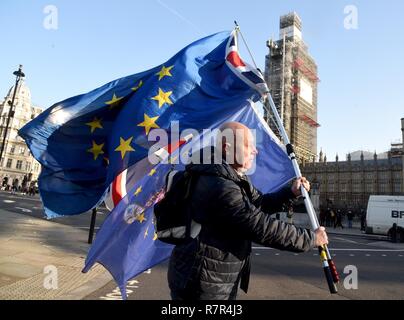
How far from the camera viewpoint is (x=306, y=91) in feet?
334

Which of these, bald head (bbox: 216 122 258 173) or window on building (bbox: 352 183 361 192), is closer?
bald head (bbox: 216 122 258 173)

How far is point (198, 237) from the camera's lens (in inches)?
90.0

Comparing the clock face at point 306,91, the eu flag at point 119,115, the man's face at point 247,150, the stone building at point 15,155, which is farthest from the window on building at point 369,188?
the man's face at point 247,150

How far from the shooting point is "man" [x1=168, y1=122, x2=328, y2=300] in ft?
7.27

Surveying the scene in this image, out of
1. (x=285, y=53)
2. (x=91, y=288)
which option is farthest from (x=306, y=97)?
(x=91, y=288)

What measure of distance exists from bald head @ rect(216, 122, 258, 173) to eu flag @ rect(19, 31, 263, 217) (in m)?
1.76

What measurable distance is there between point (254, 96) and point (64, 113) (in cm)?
254

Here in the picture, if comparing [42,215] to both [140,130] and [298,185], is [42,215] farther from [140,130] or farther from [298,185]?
[298,185]

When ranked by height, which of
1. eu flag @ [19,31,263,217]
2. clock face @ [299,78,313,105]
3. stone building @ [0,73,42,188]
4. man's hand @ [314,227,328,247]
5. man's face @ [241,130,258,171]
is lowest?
man's hand @ [314,227,328,247]

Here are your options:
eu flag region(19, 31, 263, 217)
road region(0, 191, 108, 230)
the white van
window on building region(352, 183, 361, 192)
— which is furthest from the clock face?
eu flag region(19, 31, 263, 217)

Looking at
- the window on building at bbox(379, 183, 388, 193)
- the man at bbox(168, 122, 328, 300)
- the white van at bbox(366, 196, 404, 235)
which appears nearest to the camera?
the man at bbox(168, 122, 328, 300)

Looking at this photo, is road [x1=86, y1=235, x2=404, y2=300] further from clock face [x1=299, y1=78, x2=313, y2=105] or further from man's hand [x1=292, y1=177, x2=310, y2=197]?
clock face [x1=299, y1=78, x2=313, y2=105]

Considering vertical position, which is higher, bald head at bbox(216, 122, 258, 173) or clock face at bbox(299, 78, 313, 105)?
clock face at bbox(299, 78, 313, 105)
